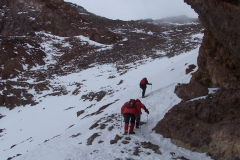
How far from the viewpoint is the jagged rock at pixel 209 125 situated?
4512 millimetres

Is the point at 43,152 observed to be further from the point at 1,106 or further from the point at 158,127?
the point at 1,106

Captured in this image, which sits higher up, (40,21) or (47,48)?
(40,21)

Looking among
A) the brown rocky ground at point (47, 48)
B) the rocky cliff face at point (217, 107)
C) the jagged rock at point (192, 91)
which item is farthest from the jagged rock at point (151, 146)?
the brown rocky ground at point (47, 48)

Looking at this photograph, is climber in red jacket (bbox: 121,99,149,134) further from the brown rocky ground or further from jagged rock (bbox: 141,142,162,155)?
the brown rocky ground

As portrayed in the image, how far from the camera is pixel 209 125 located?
5133 mm

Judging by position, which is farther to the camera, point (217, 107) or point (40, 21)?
point (40, 21)

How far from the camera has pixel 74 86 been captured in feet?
71.5

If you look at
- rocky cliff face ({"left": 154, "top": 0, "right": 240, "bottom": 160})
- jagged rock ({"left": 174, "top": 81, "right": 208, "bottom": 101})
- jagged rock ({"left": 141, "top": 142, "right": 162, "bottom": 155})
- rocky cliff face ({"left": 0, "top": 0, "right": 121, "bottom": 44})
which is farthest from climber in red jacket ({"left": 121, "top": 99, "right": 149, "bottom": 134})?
rocky cliff face ({"left": 0, "top": 0, "right": 121, "bottom": 44})

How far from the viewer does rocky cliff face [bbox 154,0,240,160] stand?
4496 millimetres

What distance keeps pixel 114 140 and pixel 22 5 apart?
5356 cm

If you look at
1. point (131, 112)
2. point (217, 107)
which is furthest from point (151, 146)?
point (217, 107)

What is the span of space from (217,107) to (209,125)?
723mm

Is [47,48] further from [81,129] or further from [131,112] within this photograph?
[131,112]

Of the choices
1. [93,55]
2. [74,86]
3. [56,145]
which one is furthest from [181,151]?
[93,55]
